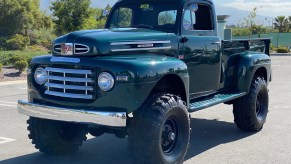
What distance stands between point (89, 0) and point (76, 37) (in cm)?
2388

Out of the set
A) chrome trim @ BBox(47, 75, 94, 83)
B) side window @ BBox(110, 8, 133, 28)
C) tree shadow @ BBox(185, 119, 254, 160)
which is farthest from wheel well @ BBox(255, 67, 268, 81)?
chrome trim @ BBox(47, 75, 94, 83)

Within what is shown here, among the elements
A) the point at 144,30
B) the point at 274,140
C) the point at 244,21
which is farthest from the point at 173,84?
the point at 244,21

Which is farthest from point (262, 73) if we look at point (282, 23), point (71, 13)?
point (282, 23)

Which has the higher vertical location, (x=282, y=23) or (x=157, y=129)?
(x=282, y=23)

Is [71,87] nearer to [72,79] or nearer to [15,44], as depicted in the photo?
[72,79]

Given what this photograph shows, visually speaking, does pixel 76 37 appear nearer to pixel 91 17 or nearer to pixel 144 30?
pixel 144 30

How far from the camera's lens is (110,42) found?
5.15m

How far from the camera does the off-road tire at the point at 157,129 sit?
4762mm

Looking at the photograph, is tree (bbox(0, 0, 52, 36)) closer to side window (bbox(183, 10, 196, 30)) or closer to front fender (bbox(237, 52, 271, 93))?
front fender (bbox(237, 52, 271, 93))

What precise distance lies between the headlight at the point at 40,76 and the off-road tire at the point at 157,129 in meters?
1.23

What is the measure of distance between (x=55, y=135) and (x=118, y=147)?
1064mm

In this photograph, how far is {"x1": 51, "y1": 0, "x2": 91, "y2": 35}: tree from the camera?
27.5 meters

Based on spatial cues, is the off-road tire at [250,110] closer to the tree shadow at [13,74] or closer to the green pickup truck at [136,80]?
the green pickup truck at [136,80]

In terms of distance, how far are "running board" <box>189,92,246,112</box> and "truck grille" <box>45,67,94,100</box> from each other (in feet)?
4.95
